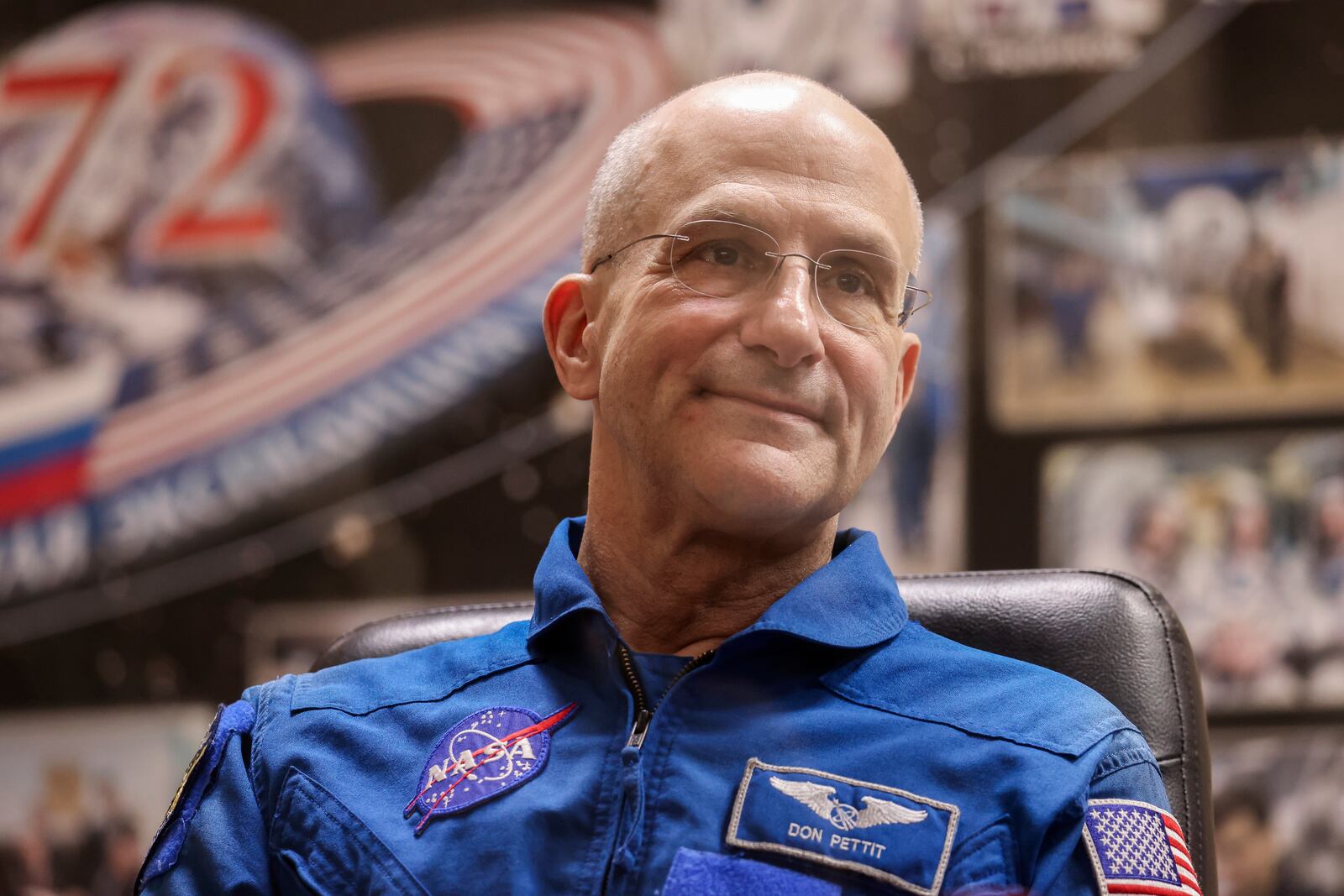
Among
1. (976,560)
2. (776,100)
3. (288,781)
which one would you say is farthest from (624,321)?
(976,560)

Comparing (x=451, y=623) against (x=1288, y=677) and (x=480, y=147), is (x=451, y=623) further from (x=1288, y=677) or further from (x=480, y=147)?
(x=1288, y=677)

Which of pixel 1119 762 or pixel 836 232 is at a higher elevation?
pixel 836 232

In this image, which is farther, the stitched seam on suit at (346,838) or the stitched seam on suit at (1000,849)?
the stitched seam on suit at (346,838)

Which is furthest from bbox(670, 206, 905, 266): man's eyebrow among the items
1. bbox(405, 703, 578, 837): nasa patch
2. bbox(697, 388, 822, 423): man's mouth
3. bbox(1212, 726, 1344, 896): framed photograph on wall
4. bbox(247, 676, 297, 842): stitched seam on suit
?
bbox(1212, 726, 1344, 896): framed photograph on wall

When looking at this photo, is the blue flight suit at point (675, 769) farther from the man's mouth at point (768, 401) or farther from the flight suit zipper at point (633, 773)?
the man's mouth at point (768, 401)

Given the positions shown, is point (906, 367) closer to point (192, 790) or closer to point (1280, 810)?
point (192, 790)

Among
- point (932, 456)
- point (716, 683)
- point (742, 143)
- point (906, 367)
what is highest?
point (742, 143)

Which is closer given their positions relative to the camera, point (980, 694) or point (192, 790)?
point (980, 694)

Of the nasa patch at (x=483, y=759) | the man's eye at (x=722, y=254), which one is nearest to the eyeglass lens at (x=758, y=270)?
the man's eye at (x=722, y=254)

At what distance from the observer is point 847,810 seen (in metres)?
1.09

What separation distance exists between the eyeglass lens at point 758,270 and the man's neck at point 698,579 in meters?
0.23

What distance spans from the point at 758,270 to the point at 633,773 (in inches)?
19.7

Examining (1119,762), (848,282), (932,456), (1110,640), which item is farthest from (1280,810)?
(848,282)

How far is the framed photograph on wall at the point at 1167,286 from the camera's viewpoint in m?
2.31
